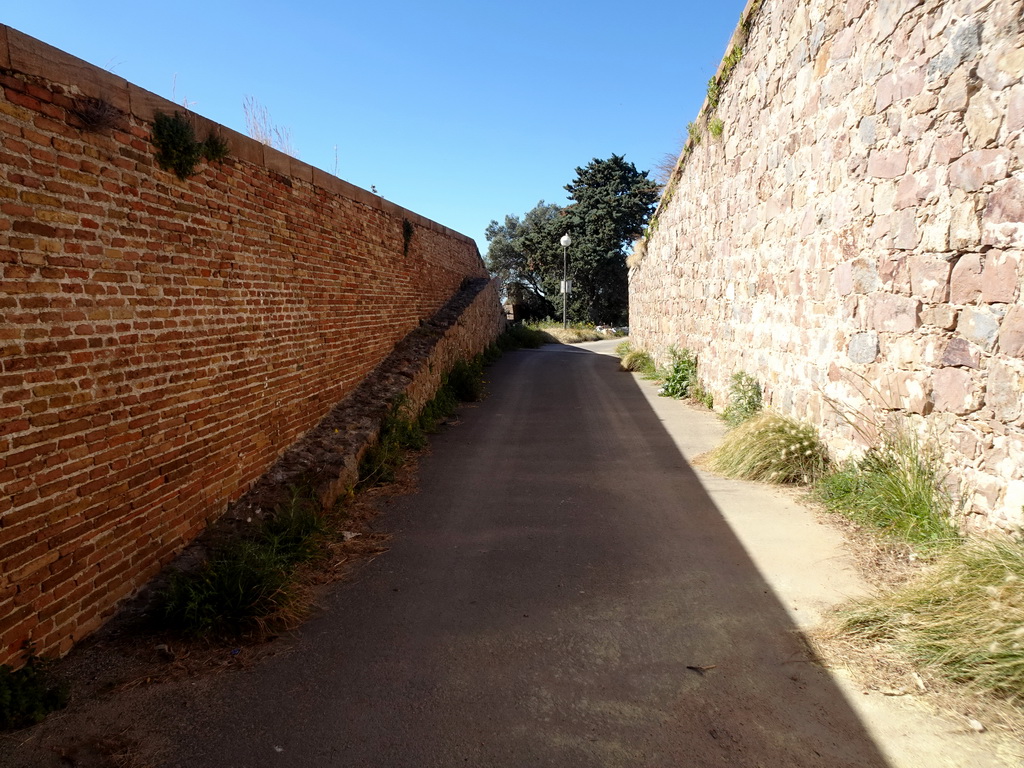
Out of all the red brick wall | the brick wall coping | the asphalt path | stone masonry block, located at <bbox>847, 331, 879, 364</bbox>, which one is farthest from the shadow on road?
the brick wall coping

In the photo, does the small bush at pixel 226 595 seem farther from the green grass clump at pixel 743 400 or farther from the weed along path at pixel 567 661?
the green grass clump at pixel 743 400

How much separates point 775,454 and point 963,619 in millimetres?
2967

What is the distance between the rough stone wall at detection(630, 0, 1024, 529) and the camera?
3457 mm

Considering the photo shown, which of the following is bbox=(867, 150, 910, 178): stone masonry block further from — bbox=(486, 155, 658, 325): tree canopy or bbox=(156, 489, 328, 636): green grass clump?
bbox=(486, 155, 658, 325): tree canopy

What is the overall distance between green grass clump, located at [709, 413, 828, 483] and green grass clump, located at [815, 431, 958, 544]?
1.77 feet

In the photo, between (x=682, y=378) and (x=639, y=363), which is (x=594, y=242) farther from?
(x=682, y=378)

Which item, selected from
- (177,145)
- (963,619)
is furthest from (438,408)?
(963,619)

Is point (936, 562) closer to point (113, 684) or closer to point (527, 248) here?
point (113, 684)

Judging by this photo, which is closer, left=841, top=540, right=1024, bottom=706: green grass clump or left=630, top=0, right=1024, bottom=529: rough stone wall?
left=841, top=540, right=1024, bottom=706: green grass clump

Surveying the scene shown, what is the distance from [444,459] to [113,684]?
13.5ft

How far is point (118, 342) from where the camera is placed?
135 inches

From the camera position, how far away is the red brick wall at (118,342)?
2834 millimetres

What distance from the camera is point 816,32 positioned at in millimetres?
5723

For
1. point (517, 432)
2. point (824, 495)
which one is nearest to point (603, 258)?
point (517, 432)
